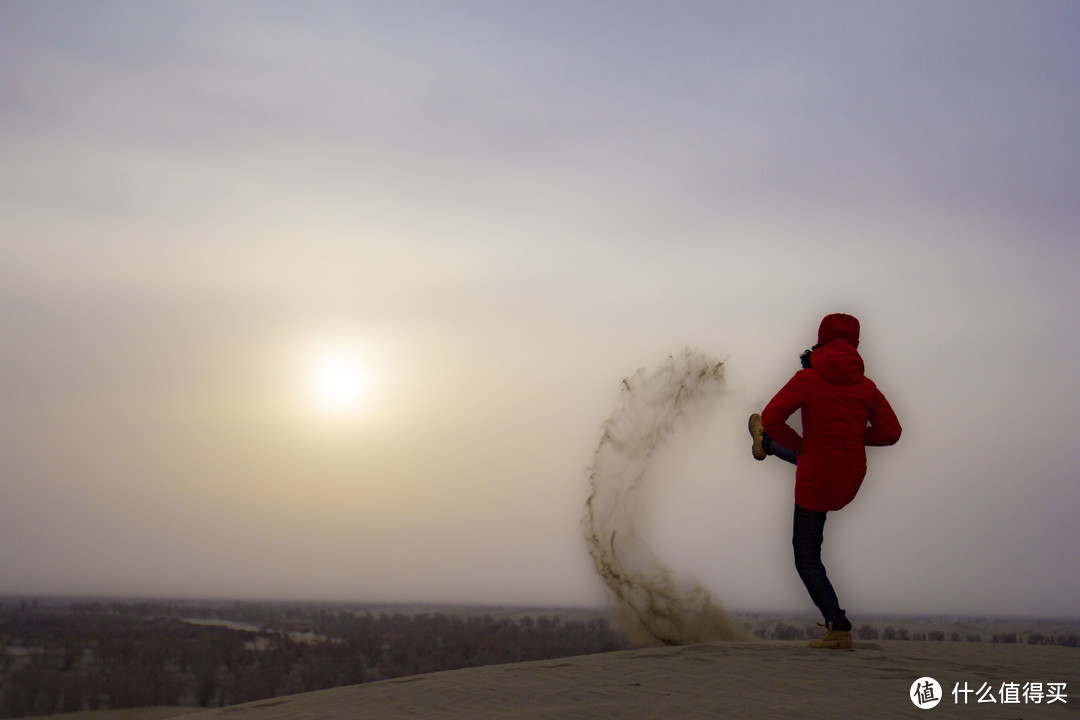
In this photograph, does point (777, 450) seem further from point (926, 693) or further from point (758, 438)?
point (926, 693)

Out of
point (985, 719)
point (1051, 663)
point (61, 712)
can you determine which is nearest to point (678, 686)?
point (985, 719)

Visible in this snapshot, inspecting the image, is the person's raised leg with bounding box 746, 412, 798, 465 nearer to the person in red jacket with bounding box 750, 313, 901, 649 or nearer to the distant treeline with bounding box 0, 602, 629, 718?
the person in red jacket with bounding box 750, 313, 901, 649

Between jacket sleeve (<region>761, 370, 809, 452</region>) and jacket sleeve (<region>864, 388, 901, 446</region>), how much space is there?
92 centimetres

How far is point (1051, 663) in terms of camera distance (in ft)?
27.4

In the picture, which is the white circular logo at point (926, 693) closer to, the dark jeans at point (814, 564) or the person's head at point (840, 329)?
the dark jeans at point (814, 564)

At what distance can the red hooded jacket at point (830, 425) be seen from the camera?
8383mm

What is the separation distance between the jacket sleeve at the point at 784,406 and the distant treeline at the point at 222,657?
12.0ft

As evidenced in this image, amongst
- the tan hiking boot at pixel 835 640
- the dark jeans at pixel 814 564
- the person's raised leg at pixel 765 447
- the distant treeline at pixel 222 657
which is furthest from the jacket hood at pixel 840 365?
the distant treeline at pixel 222 657

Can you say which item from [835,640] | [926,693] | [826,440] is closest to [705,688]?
[926,693]

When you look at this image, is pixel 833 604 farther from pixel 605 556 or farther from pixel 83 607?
pixel 83 607

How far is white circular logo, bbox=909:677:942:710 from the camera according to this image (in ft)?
20.5

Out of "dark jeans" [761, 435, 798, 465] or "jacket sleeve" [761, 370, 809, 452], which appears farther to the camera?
"dark jeans" [761, 435, 798, 465]

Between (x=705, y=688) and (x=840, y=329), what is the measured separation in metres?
4.39

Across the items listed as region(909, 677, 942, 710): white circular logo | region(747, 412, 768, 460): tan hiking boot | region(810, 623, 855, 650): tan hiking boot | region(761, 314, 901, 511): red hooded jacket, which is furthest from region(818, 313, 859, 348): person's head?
region(909, 677, 942, 710): white circular logo
